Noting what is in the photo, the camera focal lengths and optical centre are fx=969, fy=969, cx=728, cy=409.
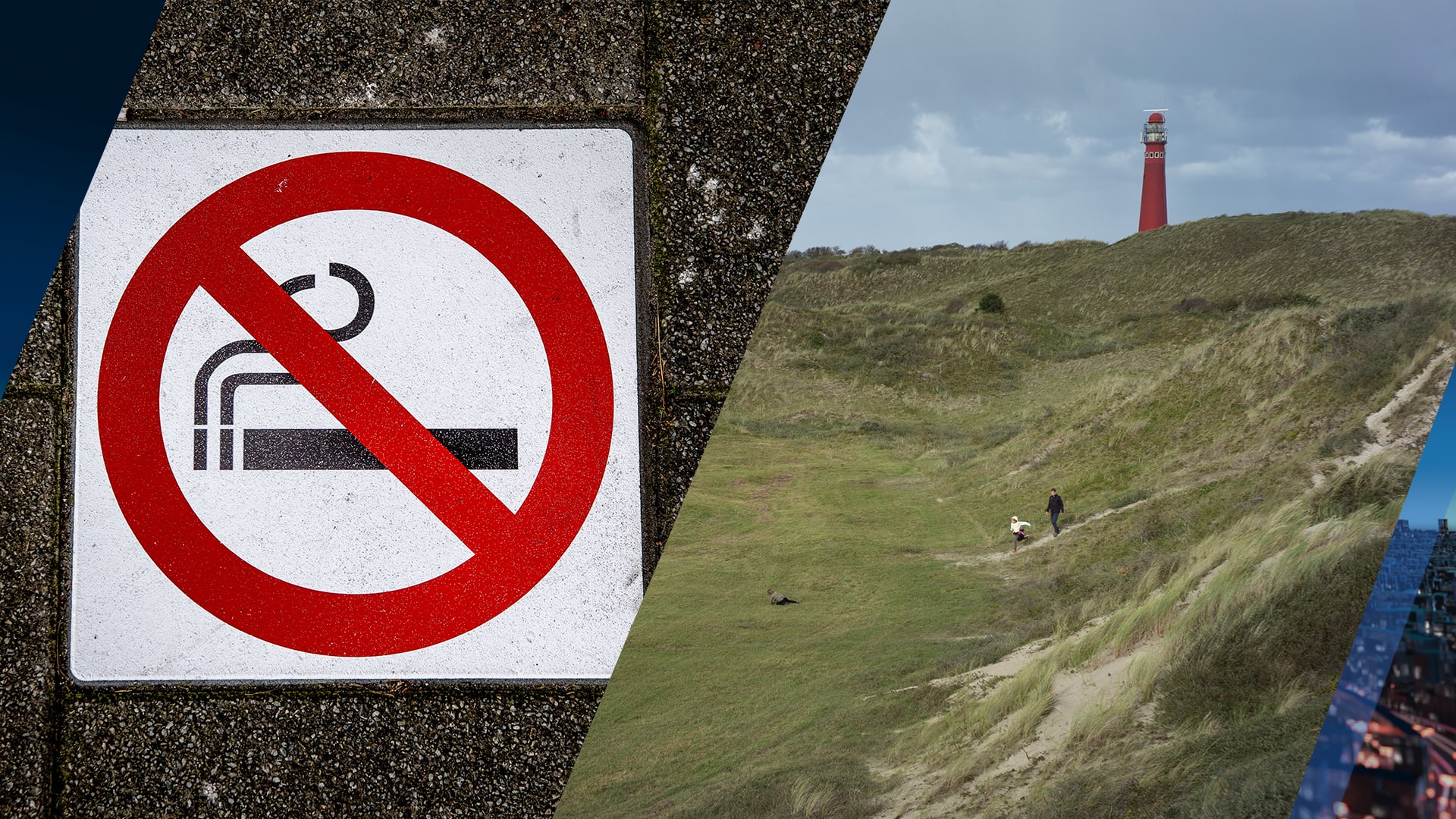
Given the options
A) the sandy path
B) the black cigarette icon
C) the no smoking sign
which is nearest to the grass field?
the sandy path

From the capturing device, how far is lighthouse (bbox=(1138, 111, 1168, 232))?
2.41 metres

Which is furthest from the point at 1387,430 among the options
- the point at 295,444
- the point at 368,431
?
the point at 295,444

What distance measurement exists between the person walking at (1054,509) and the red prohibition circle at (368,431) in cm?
113

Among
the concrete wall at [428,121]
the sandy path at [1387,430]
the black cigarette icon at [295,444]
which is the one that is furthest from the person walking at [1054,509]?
the black cigarette icon at [295,444]

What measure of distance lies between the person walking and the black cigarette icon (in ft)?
4.46

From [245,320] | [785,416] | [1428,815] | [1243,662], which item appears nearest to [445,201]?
[245,320]

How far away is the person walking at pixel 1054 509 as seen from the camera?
2.36 meters

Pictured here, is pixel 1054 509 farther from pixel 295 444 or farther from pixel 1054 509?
pixel 295 444

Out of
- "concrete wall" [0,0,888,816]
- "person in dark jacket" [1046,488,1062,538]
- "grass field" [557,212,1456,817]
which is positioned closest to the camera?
"grass field" [557,212,1456,817]

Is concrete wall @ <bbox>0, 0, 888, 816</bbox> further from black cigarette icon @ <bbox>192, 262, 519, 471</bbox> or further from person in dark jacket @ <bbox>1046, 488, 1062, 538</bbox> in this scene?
person in dark jacket @ <bbox>1046, 488, 1062, 538</bbox>

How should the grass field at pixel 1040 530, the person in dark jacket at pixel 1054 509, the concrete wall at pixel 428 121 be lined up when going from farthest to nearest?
the concrete wall at pixel 428 121, the person in dark jacket at pixel 1054 509, the grass field at pixel 1040 530

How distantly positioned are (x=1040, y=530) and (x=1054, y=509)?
0.06 meters

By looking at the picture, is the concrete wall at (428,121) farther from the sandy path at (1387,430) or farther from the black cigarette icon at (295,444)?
the sandy path at (1387,430)

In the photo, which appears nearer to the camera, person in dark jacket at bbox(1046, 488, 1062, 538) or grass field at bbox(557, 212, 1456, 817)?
grass field at bbox(557, 212, 1456, 817)
